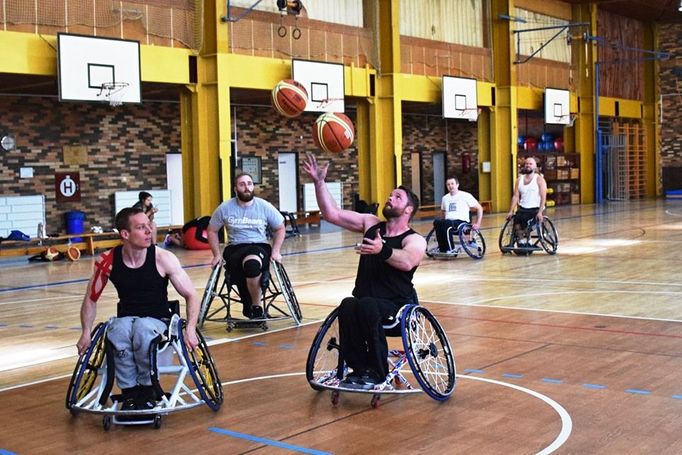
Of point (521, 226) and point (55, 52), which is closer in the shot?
point (521, 226)

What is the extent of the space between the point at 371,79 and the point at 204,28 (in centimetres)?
568

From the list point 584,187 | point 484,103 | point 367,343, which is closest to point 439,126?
point 484,103

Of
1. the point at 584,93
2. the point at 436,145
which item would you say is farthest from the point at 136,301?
the point at 584,93

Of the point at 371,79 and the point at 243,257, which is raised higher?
the point at 371,79

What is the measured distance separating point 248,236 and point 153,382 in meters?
3.54

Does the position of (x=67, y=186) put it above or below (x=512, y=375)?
above

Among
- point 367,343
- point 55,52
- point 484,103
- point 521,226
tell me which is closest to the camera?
point 367,343

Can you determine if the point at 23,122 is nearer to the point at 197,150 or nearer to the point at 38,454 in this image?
the point at 197,150

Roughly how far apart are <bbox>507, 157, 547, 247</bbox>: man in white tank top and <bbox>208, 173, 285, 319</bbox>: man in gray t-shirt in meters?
6.49

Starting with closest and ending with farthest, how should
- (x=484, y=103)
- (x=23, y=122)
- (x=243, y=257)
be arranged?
(x=243, y=257), (x=23, y=122), (x=484, y=103)

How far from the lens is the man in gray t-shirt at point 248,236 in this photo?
852 cm

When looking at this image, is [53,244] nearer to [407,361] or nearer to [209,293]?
[209,293]

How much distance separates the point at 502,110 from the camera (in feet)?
94.1

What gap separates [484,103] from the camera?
91.5 feet
